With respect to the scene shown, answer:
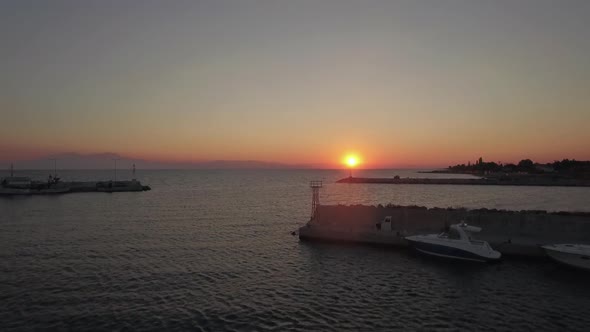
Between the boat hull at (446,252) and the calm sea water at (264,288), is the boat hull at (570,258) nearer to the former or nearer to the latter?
the calm sea water at (264,288)

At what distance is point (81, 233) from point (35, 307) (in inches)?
930

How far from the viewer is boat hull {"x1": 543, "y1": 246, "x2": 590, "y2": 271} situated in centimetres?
2586

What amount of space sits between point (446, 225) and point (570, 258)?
9.59 m

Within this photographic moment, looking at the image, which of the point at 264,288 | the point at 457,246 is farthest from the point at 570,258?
the point at 264,288

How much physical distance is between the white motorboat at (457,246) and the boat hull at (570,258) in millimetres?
3092

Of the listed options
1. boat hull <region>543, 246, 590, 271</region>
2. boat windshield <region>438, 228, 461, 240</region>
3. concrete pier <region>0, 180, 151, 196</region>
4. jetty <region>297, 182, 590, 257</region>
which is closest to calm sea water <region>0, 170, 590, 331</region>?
boat hull <region>543, 246, 590, 271</region>

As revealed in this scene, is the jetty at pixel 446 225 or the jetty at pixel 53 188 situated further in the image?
the jetty at pixel 53 188

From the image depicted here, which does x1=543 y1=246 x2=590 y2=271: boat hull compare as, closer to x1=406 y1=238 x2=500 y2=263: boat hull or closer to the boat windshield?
x1=406 y1=238 x2=500 y2=263: boat hull

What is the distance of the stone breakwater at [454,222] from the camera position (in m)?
30.6

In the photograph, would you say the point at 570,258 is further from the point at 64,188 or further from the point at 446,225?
the point at 64,188

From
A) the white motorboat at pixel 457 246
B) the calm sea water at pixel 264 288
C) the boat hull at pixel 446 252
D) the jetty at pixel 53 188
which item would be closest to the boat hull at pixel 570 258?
the calm sea water at pixel 264 288

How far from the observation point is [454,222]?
113ft

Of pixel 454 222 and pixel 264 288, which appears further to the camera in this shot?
pixel 454 222

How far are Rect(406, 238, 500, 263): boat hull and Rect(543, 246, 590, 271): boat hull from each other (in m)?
3.27
